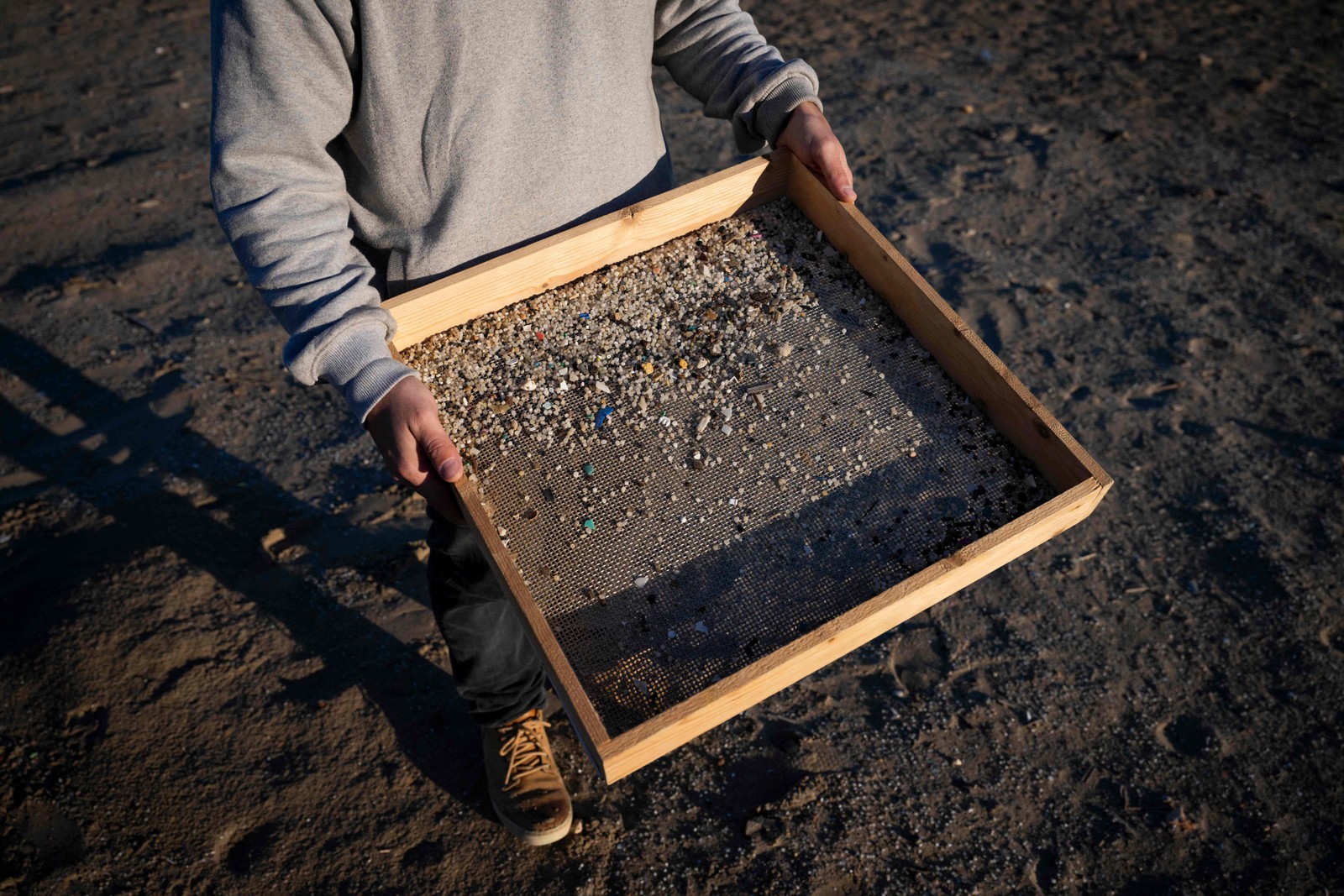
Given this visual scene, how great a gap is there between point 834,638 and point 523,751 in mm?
1528

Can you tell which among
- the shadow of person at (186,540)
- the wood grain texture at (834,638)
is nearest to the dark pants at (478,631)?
the shadow of person at (186,540)

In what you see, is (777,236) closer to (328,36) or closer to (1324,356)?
(328,36)

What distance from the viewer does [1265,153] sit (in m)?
5.09

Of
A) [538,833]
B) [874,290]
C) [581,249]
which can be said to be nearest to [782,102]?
[874,290]

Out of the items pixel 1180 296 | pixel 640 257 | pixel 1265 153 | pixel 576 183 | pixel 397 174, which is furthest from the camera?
pixel 1265 153

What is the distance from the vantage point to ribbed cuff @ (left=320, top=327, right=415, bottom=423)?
5.50 ft

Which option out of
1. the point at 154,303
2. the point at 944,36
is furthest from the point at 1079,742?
the point at 944,36

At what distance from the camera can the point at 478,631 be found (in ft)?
7.60

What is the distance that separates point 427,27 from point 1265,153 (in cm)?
555

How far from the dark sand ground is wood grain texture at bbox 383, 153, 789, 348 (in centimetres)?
162

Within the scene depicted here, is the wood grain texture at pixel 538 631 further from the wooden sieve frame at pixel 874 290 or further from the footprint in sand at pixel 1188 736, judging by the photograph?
the footprint in sand at pixel 1188 736

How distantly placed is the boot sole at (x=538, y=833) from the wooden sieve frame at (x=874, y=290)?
766mm

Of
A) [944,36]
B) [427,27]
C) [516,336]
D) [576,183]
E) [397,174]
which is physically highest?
[427,27]

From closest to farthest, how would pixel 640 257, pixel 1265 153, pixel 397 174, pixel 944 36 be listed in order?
1. pixel 397 174
2. pixel 640 257
3. pixel 1265 153
4. pixel 944 36
